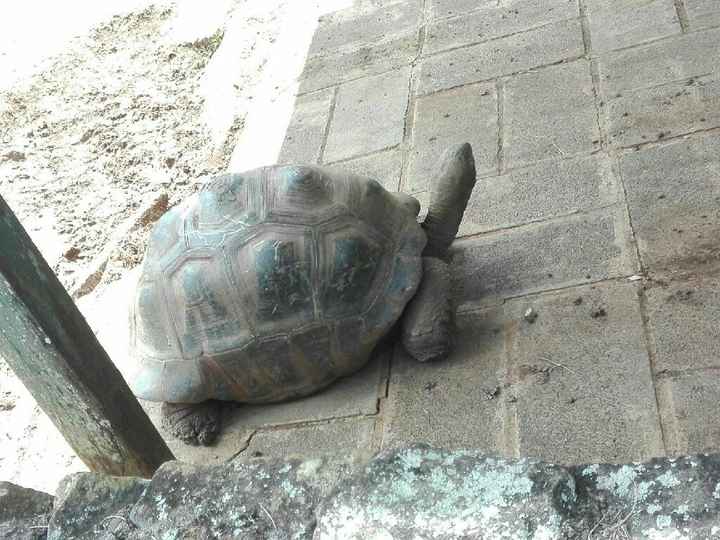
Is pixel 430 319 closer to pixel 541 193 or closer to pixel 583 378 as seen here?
pixel 583 378

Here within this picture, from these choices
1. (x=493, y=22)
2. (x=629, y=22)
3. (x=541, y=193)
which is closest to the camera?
(x=541, y=193)

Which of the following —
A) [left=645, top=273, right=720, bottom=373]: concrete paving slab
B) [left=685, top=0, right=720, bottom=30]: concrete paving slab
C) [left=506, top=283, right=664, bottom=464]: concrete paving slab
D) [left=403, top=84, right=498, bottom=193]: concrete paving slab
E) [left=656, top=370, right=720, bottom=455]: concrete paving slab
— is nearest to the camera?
[left=656, top=370, right=720, bottom=455]: concrete paving slab

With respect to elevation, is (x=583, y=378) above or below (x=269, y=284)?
below

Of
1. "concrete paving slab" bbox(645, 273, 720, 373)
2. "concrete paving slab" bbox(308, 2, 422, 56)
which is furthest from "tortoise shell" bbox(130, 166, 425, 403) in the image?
"concrete paving slab" bbox(308, 2, 422, 56)

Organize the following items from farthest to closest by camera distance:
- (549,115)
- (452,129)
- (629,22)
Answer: (629,22), (452,129), (549,115)

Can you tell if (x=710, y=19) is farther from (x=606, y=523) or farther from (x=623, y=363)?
(x=606, y=523)

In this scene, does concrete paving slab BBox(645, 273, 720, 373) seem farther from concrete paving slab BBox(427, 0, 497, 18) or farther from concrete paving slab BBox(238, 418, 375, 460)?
concrete paving slab BBox(427, 0, 497, 18)

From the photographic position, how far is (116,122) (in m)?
5.96

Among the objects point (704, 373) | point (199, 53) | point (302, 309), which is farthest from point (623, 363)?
point (199, 53)

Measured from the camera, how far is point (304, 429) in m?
2.95

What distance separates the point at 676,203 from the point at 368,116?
1.94 metres

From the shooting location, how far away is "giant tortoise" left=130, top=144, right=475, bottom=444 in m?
2.77

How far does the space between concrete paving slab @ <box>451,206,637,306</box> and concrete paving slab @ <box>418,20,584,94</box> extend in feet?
4.86

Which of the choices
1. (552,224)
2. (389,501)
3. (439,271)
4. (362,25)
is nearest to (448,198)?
(439,271)
